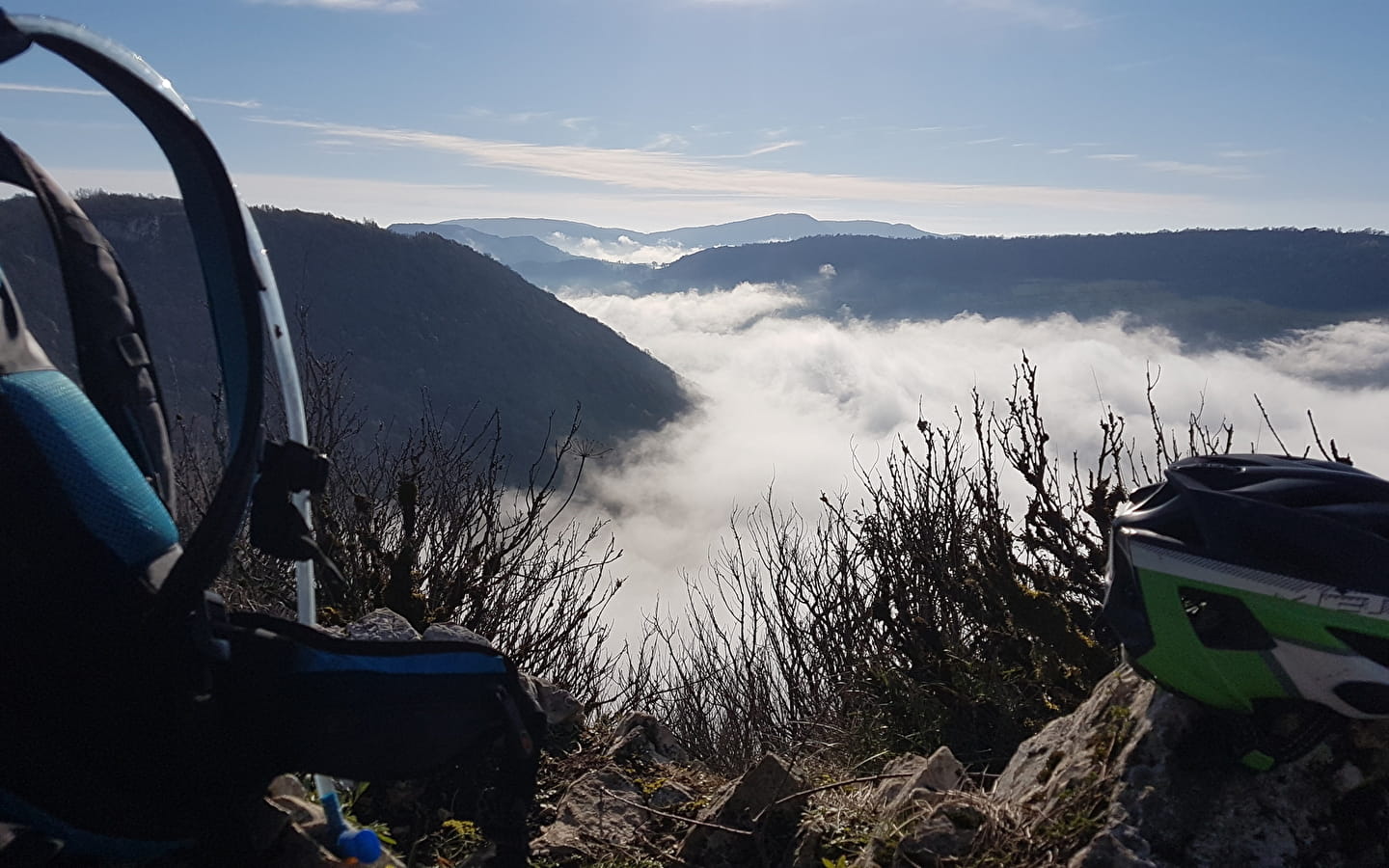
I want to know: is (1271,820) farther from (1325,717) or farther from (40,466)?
(40,466)

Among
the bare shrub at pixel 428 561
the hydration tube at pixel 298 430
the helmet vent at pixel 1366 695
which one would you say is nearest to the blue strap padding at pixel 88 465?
the hydration tube at pixel 298 430

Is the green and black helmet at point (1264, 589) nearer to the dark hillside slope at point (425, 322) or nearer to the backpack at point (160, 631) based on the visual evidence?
the backpack at point (160, 631)

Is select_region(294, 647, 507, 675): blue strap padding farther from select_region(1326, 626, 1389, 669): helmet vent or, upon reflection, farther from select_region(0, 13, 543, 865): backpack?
select_region(1326, 626, 1389, 669): helmet vent

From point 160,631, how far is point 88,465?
1.22 ft

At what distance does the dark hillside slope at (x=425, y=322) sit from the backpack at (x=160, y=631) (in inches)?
3283

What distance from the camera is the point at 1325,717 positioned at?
2348mm

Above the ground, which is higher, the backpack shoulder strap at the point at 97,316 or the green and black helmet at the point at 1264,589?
the backpack shoulder strap at the point at 97,316

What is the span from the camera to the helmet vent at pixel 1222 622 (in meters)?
2.43

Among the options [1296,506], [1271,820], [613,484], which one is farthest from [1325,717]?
[613,484]

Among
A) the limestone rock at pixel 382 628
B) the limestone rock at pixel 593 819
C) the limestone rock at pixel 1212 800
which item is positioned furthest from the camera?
the limestone rock at pixel 382 628

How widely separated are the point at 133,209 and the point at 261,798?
106 meters

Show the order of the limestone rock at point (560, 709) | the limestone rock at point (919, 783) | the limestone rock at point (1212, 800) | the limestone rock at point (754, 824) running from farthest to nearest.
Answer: the limestone rock at point (560, 709)
the limestone rock at point (754, 824)
the limestone rock at point (919, 783)
the limestone rock at point (1212, 800)

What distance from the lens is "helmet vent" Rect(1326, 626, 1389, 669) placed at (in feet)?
7.46

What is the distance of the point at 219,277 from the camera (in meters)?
2.17
